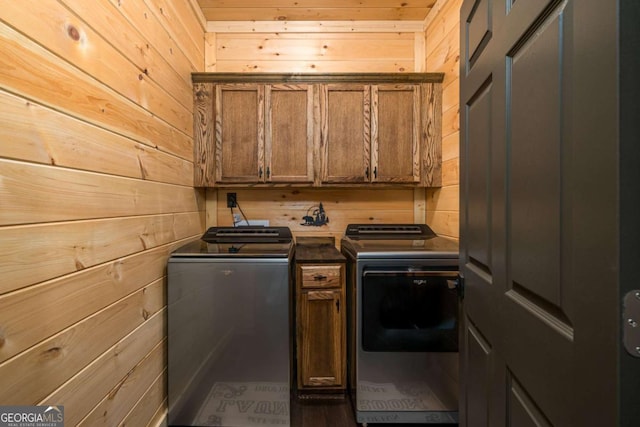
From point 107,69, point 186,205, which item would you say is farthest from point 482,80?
point 186,205

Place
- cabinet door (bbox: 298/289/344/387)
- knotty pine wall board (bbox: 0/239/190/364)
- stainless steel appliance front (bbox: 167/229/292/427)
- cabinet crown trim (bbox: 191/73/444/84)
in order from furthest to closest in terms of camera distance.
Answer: cabinet crown trim (bbox: 191/73/444/84)
cabinet door (bbox: 298/289/344/387)
stainless steel appliance front (bbox: 167/229/292/427)
knotty pine wall board (bbox: 0/239/190/364)

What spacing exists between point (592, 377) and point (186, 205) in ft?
6.61

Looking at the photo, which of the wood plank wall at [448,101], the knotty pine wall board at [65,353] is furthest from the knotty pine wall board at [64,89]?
the wood plank wall at [448,101]

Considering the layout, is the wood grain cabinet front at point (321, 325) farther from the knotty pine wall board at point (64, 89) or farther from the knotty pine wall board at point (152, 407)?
the knotty pine wall board at point (64, 89)

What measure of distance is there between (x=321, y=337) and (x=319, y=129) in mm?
1429

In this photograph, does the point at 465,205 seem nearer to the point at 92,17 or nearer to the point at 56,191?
the point at 56,191

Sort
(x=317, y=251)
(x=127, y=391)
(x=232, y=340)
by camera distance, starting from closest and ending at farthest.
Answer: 1. (x=127, y=391)
2. (x=232, y=340)
3. (x=317, y=251)

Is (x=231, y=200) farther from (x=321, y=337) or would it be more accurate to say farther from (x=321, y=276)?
(x=321, y=337)

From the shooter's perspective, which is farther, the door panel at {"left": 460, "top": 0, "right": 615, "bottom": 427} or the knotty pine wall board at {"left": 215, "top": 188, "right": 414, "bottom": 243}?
the knotty pine wall board at {"left": 215, "top": 188, "right": 414, "bottom": 243}

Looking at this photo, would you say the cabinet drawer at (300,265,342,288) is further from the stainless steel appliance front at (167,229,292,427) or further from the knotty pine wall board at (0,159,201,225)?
the knotty pine wall board at (0,159,201,225)

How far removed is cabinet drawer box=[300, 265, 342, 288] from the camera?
178 centimetres

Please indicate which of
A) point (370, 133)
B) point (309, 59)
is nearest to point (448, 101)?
point (370, 133)

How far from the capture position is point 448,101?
2.05 meters

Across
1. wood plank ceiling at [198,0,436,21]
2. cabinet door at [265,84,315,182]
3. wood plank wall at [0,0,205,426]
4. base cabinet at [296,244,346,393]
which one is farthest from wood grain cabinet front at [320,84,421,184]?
wood plank wall at [0,0,205,426]
